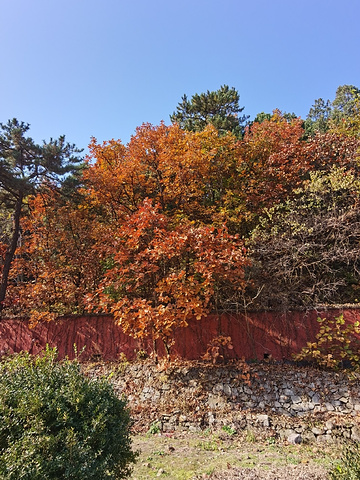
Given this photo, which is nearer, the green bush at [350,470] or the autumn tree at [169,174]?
the green bush at [350,470]

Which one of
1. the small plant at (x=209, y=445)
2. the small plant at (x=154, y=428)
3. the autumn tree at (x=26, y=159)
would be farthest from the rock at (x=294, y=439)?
the autumn tree at (x=26, y=159)

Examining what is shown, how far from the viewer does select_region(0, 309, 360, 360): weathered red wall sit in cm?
789

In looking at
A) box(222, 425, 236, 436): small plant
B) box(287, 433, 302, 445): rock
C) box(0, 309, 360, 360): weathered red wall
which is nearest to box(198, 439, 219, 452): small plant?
box(222, 425, 236, 436): small plant

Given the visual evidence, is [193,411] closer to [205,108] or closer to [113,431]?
[113,431]

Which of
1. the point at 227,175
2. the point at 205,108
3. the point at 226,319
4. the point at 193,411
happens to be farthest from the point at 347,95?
the point at 193,411

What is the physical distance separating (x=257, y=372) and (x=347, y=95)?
35499 millimetres

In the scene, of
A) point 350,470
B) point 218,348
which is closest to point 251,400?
point 218,348

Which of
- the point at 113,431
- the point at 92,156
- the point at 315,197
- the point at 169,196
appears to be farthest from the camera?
the point at 92,156

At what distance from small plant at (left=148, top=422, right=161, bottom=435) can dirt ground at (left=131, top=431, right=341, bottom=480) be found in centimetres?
9

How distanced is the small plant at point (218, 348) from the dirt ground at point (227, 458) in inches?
71.8

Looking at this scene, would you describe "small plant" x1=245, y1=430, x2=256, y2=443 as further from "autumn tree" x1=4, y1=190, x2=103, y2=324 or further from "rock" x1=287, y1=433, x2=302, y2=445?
"autumn tree" x1=4, y1=190, x2=103, y2=324

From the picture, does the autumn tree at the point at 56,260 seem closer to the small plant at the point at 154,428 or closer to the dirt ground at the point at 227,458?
the small plant at the point at 154,428

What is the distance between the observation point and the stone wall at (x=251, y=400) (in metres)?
6.19

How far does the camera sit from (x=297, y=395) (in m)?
6.75
